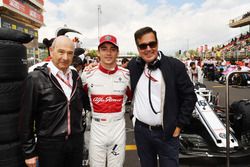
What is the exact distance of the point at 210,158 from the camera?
3318 millimetres

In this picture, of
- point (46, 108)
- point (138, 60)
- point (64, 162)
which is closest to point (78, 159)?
point (64, 162)

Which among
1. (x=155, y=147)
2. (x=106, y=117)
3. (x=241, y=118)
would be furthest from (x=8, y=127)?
(x=241, y=118)

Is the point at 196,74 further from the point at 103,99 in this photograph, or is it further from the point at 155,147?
the point at 103,99

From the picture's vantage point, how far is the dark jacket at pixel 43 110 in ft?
6.13

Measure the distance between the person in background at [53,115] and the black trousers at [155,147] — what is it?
617 millimetres

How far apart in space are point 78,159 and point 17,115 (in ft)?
2.24

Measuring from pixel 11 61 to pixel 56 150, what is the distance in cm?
87

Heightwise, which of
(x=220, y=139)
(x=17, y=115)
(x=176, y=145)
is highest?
(x=17, y=115)

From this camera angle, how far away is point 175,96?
2.19 m

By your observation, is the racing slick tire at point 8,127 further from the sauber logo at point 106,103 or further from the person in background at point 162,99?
the person in background at point 162,99

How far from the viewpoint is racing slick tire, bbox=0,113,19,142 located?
2021 millimetres

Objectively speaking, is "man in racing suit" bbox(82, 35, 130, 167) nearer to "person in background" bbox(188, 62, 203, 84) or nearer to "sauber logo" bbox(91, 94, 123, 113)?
"sauber logo" bbox(91, 94, 123, 113)

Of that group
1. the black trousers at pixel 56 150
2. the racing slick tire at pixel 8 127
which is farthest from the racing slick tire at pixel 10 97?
the black trousers at pixel 56 150

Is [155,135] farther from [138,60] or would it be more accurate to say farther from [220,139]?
[220,139]
